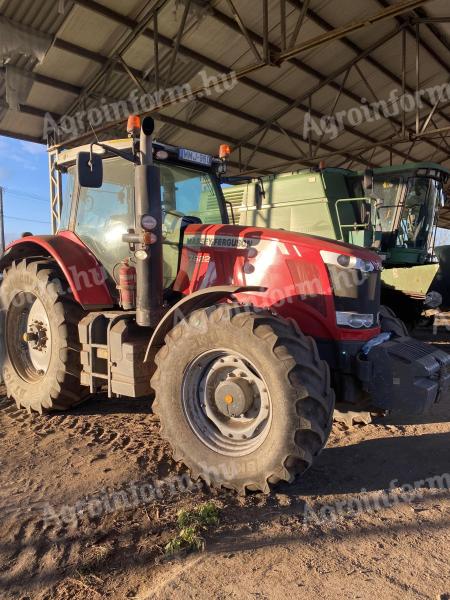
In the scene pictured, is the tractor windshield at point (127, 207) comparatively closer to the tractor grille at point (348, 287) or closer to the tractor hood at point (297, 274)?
the tractor hood at point (297, 274)

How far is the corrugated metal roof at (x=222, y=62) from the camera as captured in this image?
27.6 feet

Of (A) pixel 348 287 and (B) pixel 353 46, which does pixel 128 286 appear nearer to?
(A) pixel 348 287

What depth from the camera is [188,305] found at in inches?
135

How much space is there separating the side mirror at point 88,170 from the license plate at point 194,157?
918mm

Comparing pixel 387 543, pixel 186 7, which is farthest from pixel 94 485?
pixel 186 7

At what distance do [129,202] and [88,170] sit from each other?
2.06 feet

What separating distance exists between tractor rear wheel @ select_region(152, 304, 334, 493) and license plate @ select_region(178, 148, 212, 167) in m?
1.79

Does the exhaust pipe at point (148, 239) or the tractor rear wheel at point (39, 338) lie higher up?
the exhaust pipe at point (148, 239)

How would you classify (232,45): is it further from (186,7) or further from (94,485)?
(94,485)

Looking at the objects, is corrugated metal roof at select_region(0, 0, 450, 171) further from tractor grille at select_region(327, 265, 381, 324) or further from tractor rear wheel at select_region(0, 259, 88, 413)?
tractor rear wheel at select_region(0, 259, 88, 413)

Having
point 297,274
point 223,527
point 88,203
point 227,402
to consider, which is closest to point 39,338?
point 88,203

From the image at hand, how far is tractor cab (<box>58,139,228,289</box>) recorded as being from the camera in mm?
4059

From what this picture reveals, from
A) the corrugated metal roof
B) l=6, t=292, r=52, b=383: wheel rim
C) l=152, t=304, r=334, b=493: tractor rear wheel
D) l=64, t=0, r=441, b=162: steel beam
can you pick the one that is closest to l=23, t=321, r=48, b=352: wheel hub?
l=6, t=292, r=52, b=383: wheel rim

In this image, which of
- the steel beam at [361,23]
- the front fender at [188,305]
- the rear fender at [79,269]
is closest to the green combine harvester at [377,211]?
the steel beam at [361,23]
